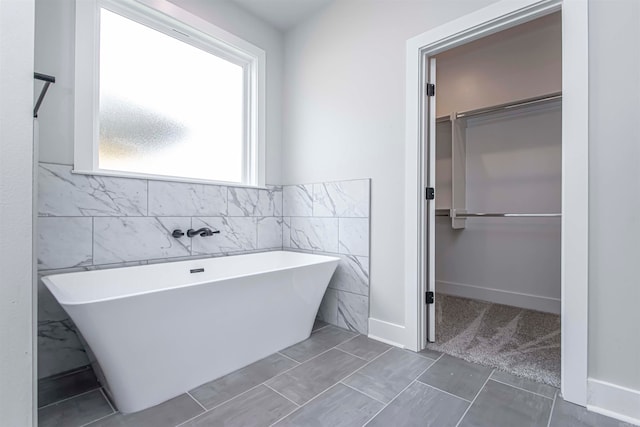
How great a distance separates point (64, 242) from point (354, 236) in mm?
1886

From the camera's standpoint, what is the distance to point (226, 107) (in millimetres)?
2820

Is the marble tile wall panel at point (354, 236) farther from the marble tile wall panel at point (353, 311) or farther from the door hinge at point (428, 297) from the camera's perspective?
the door hinge at point (428, 297)

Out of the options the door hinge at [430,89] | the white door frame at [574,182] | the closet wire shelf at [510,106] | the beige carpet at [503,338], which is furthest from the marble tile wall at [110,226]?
the closet wire shelf at [510,106]

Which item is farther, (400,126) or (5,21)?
(400,126)

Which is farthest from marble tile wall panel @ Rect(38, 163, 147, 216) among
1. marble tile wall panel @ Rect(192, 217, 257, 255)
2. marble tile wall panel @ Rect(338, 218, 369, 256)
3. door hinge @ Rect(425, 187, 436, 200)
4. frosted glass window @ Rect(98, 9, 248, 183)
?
door hinge @ Rect(425, 187, 436, 200)

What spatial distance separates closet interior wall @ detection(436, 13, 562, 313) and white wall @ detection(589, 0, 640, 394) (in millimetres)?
1585

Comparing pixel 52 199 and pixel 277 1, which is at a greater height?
pixel 277 1

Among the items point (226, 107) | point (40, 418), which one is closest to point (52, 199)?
point (40, 418)

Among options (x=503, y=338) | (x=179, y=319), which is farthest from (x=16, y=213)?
(x=503, y=338)

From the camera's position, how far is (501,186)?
3.18 meters

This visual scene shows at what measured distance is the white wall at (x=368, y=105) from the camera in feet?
7.15

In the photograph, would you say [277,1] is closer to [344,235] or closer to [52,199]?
[344,235]

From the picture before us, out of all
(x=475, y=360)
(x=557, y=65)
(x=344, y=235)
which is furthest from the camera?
(x=557, y=65)

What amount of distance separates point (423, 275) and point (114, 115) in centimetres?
241
